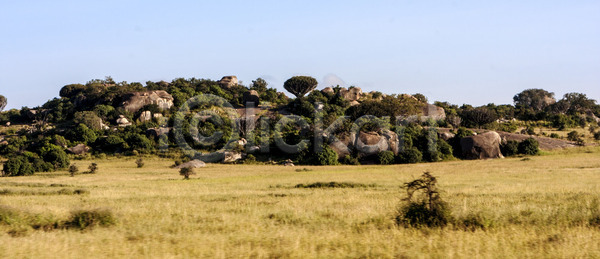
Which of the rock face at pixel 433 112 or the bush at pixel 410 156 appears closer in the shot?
the bush at pixel 410 156

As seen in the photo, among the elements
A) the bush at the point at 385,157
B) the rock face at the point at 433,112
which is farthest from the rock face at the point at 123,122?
the rock face at the point at 433,112

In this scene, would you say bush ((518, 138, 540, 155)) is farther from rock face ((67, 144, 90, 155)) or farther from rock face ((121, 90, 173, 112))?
rock face ((121, 90, 173, 112))

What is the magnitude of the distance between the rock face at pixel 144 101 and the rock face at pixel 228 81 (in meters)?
31.0

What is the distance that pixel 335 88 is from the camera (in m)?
114

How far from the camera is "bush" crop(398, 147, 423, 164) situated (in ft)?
210

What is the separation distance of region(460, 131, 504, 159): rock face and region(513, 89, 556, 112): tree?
8623 cm

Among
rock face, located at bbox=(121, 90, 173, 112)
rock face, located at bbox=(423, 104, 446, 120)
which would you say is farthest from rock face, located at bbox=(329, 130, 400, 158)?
rock face, located at bbox=(121, 90, 173, 112)

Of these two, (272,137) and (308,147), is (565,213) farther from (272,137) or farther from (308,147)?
(272,137)

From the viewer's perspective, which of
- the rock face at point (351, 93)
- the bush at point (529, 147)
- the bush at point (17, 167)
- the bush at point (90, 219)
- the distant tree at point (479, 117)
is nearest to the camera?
the bush at point (90, 219)

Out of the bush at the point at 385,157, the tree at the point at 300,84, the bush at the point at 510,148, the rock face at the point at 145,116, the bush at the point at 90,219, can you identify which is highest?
the tree at the point at 300,84

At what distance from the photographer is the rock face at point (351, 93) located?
4130 inches

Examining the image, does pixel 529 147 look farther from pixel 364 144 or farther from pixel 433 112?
pixel 433 112

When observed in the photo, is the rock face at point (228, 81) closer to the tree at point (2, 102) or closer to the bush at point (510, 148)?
the tree at point (2, 102)

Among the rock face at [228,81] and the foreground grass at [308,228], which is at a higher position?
the rock face at [228,81]
